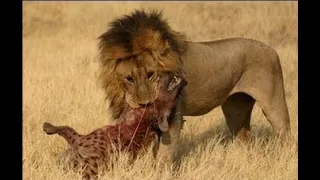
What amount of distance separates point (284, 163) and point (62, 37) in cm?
882

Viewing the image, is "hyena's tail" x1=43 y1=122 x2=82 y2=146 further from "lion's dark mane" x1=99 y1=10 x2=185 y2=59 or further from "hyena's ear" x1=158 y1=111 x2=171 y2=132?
"lion's dark mane" x1=99 y1=10 x2=185 y2=59

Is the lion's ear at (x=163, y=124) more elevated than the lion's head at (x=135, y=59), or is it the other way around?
the lion's head at (x=135, y=59)

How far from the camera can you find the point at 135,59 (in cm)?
473

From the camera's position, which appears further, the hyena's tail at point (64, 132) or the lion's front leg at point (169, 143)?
the lion's front leg at point (169, 143)

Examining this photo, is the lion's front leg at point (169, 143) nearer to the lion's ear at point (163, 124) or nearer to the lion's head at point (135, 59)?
the lion's ear at point (163, 124)

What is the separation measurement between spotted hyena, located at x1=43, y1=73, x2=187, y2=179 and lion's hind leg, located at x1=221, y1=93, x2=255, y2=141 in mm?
1580

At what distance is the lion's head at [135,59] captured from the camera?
15.4ft

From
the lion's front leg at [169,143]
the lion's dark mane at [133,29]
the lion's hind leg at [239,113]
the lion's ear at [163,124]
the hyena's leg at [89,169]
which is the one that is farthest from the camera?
the lion's hind leg at [239,113]

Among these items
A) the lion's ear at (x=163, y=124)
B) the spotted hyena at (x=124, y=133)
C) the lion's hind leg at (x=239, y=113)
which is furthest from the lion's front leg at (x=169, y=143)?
the lion's hind leg at (x=239, y=113)

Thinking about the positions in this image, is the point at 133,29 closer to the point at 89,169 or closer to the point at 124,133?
the point at 124,133

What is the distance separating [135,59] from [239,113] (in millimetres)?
2004

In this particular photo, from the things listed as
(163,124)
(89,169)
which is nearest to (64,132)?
(89,169)

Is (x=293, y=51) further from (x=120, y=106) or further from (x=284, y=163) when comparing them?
(x=120, y=106)

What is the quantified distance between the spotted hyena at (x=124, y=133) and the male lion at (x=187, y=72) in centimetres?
8
